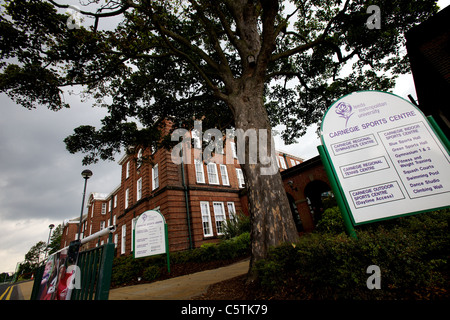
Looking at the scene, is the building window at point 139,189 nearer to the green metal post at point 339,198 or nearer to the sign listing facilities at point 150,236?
the sign listing facilities at point 150,236

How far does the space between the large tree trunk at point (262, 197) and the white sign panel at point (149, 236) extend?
6185 mm

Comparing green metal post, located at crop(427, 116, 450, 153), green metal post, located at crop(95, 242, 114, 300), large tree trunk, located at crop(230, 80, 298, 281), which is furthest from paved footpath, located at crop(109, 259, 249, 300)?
green metal post, located at crop(427, 116, 450, 153)

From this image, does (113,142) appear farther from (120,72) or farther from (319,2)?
(319,2)

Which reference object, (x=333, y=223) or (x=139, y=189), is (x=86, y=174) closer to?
(x=139, y=189)

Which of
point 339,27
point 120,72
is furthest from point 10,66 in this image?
point 339,27


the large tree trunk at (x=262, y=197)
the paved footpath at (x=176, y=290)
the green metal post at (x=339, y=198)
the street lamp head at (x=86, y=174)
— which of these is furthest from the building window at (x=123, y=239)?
the green metal post at (x=339, y=198)

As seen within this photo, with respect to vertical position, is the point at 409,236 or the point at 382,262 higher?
the point at 409,236

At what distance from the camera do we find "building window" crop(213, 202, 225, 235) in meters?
15.4

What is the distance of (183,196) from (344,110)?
12.8 meters

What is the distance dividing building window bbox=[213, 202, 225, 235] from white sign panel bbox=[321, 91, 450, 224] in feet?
43.9

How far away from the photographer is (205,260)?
10.5m

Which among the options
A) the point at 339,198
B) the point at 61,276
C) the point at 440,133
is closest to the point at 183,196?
the point at 61,276
